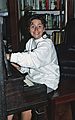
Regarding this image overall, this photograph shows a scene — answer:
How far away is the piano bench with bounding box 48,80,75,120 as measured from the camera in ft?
7.28

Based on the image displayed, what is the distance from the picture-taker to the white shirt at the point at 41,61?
186cm

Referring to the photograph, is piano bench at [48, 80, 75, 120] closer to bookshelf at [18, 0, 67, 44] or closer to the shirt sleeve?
the shirt sleeve

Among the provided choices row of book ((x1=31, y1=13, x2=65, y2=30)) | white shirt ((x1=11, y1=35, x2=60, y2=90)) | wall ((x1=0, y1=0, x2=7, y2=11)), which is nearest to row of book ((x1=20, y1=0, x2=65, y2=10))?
row of book ((x1=31, y1=13, x2=65, y2=30))

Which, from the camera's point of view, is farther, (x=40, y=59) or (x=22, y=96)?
(x=40, y=59)

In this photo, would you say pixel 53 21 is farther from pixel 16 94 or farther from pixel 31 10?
pixel 16 94

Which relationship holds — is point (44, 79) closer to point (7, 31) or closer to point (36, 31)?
point (36, 31)

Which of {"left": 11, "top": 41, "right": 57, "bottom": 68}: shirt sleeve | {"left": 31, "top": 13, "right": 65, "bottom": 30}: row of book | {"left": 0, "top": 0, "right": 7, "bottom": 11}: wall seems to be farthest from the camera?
{"left": 0, "top": 0, "right": 7, "bottom": 11}: wall

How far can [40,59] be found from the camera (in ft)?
6.34

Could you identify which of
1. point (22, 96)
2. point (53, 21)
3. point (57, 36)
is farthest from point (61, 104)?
point (53, 21)

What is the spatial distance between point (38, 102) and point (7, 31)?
6.34 feet

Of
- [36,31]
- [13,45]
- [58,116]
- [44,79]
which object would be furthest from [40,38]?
[13,45]

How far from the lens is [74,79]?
2.67 m

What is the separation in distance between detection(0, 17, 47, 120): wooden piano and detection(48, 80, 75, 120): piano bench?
384 millimetres

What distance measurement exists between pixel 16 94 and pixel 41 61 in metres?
0.35
